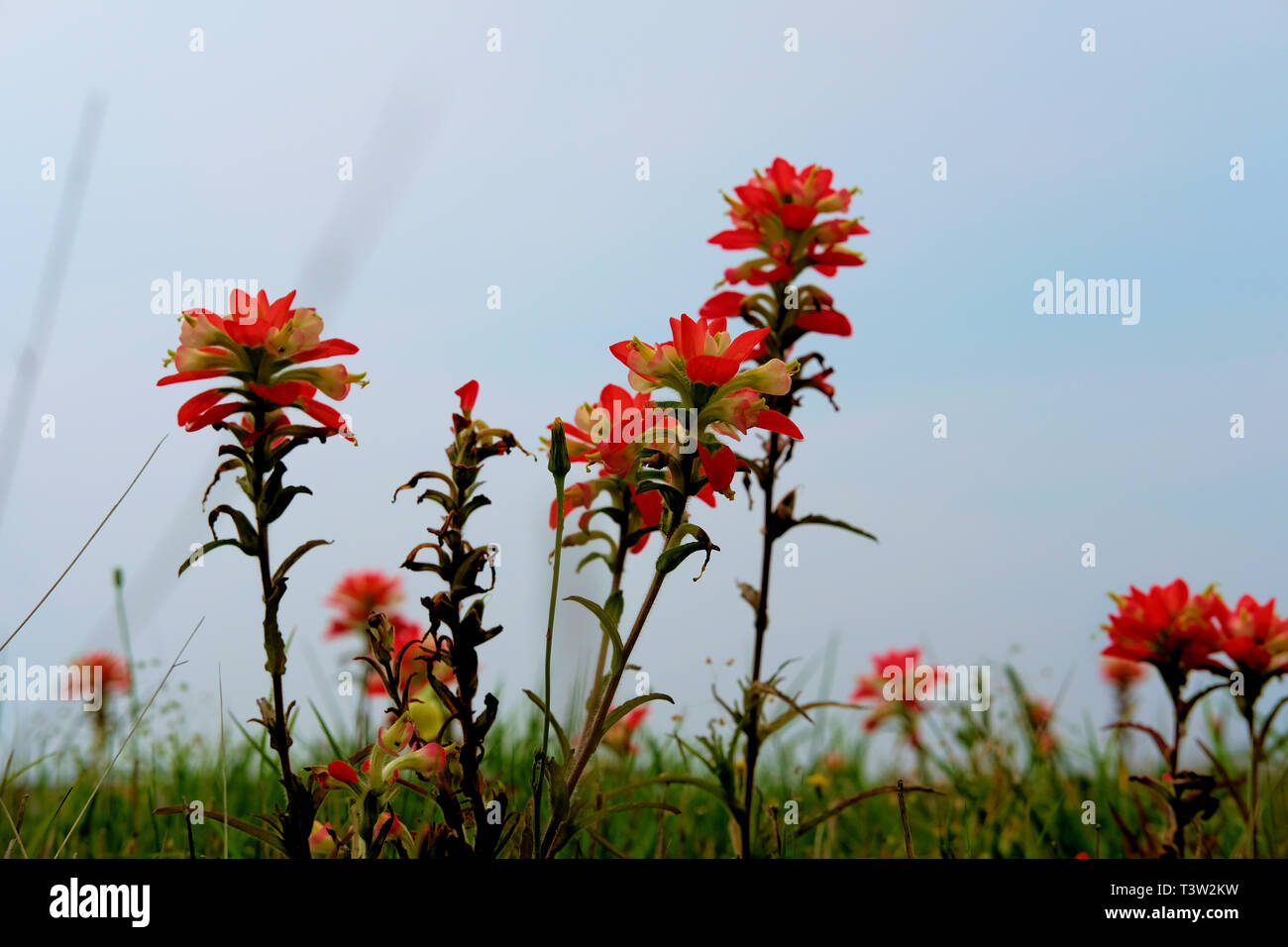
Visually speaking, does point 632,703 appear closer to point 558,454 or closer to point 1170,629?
point 558,454

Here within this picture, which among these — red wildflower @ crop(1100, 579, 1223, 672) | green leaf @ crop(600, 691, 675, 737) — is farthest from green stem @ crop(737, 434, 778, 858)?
red wildflower @ crop(1100, 579, 1223, 672)

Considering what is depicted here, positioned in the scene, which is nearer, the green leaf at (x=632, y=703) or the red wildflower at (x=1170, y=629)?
the green leaf at (x=632, y=703)

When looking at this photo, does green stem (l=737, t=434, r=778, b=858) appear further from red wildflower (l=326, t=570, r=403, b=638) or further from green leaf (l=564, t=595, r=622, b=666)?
red wildflower (l=326, t=570, r=403, b=638)

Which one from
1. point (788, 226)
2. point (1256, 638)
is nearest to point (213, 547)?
point (788, 226)

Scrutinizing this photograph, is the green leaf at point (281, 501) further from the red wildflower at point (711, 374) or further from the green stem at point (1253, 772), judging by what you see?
the green stem at point (1253, 772)

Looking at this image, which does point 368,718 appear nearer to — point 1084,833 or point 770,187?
point 770,187

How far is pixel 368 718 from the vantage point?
3.21 m

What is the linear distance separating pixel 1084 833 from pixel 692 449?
9.26 feet

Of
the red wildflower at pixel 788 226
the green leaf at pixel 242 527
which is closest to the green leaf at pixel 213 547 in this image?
the green leaf at pixel 242 527

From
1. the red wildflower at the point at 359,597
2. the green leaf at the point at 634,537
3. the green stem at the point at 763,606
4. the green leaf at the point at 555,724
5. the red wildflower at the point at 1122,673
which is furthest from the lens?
the red wildflower at the point at 1122,673

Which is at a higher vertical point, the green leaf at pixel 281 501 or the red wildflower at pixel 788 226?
the red wildflower at pixel 788 226

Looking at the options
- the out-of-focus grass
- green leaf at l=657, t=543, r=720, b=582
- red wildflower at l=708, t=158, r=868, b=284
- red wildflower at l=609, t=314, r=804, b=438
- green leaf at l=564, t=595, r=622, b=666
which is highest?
red wildflower at l=708, t=158, r=868, b=284
